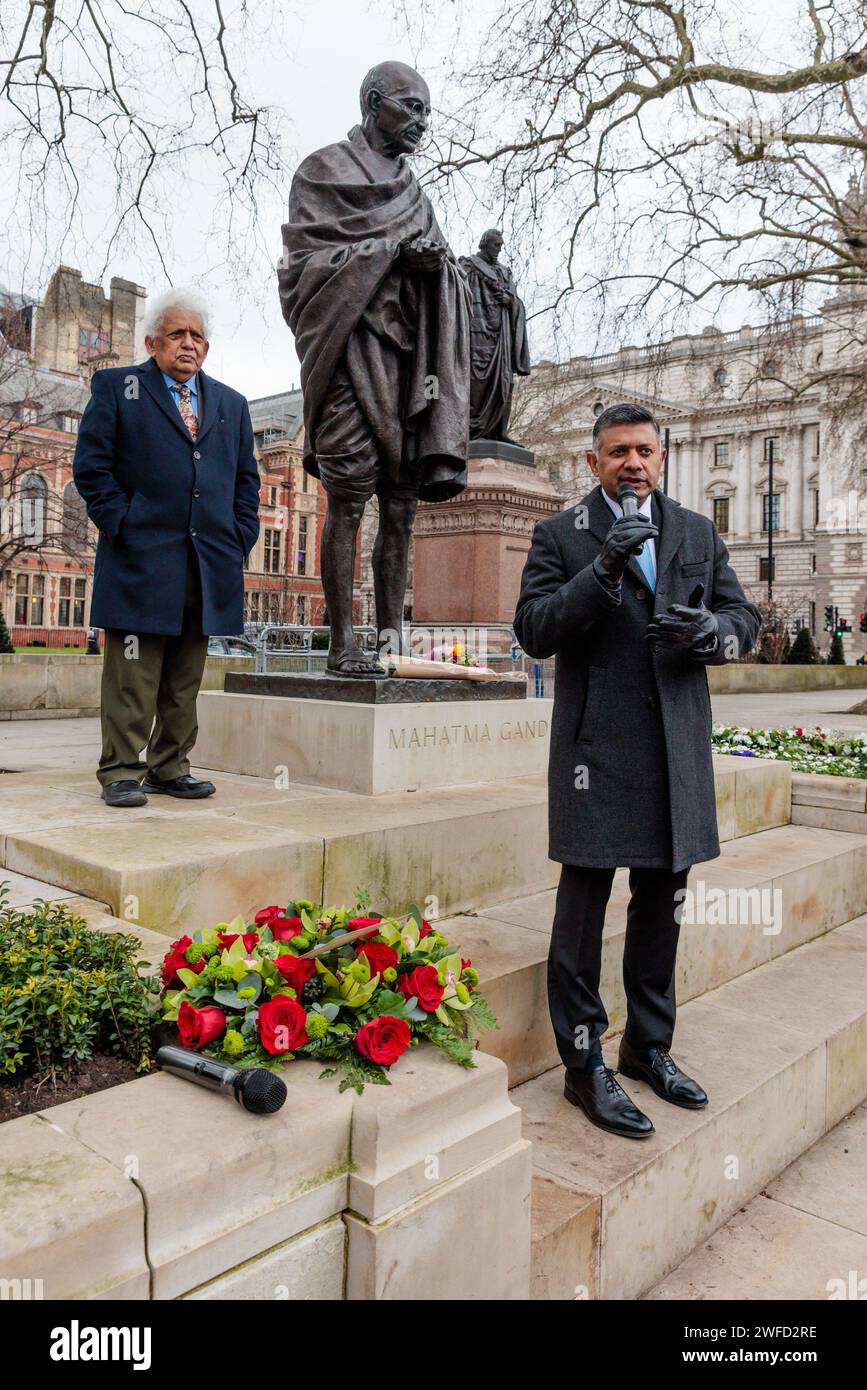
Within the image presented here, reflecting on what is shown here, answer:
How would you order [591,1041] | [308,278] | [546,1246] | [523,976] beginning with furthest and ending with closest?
[308,278] < [523,976] < [591,1041] < [546,1246]

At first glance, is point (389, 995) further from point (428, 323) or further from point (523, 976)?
point (428, 323)

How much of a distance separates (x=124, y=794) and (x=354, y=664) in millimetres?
1606

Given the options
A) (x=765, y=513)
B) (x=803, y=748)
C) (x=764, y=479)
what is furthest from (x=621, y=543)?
(x=765, y=513)

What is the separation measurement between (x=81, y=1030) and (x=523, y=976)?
173cm

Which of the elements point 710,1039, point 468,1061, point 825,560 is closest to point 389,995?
point 468,1061

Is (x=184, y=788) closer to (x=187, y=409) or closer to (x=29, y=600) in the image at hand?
(x=187, y=409)

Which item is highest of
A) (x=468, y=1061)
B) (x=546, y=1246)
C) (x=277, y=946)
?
(x=277, y=946)

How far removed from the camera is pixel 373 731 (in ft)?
15.8

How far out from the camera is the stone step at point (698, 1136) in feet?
8.87

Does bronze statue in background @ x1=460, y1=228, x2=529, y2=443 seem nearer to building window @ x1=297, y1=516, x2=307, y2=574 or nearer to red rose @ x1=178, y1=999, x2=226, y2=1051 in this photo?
red rose @ x1=178, y1=999, x2=226, y2=1051

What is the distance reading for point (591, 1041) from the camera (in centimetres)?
307

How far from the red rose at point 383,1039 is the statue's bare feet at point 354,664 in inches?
126

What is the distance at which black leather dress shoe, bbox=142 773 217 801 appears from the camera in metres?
4.53

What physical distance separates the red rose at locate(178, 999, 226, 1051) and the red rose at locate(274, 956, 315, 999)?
0.65 feet
